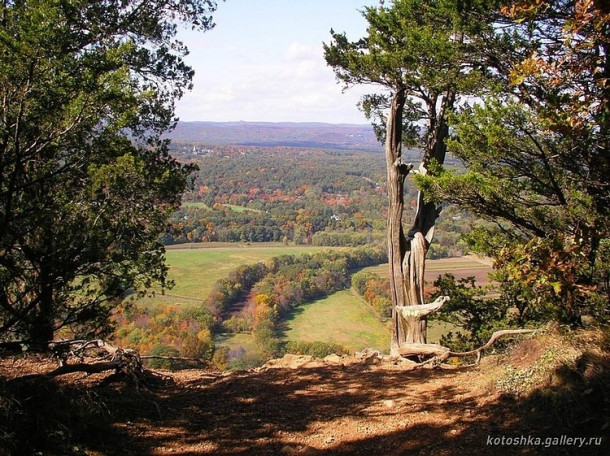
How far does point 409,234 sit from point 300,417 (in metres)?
4.45

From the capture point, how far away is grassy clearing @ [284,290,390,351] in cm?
2764

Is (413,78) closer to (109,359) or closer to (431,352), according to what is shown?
(431,352)

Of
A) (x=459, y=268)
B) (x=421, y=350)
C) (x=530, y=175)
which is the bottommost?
(x=459, y=268)

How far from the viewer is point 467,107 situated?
20.9 feet

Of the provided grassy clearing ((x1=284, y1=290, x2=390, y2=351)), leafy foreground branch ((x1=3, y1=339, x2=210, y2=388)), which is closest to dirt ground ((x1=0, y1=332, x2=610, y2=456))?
leafy foreground branch ((x1=3, y1=339, x2=210, y2=388))

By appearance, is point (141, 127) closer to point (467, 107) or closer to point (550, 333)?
point (467, 107)

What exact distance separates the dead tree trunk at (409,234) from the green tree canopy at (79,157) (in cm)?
346

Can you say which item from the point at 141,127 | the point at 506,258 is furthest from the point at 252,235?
the point at 506,258

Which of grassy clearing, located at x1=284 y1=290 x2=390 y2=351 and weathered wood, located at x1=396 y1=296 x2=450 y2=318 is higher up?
weathered wood, located at x1=396 y1=296 x2=450 y2=318

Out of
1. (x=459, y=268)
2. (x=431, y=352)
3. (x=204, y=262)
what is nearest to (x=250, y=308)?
(x=204, y=262)

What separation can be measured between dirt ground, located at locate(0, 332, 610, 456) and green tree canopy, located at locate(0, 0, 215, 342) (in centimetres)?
105

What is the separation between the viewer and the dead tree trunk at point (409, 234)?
749cm

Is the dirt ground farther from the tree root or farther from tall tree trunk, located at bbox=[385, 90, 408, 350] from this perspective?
tall tree trunk, located at bbox=[385, 90, 408, 350]

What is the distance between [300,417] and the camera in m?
4.34
